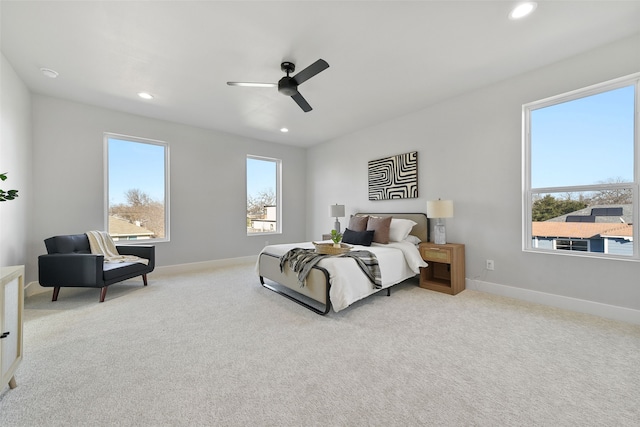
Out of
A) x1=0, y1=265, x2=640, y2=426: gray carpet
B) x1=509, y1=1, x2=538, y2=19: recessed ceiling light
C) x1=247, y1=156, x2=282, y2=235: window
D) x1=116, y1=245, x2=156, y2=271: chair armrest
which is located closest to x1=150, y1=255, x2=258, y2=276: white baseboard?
x1=247, y1=156, x2=282, y2=235: window

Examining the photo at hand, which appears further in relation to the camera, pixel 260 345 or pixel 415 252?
pixel 415 252

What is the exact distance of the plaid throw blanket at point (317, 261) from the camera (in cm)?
272

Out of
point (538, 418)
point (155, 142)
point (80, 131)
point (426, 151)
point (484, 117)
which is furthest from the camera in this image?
point (155, 142)

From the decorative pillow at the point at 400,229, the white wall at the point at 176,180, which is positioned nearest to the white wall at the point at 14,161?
the white wall at the point at 176,180

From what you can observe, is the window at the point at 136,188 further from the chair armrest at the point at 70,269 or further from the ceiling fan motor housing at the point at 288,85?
the ceiling fan motor housing at the point at 288,85

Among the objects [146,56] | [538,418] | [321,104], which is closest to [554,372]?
[538,418]

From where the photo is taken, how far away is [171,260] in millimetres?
4398

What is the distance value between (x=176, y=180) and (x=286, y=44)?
323cm

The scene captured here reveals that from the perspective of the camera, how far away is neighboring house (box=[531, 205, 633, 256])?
2443 mm

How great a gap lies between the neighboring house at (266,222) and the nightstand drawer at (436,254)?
11.4 ft

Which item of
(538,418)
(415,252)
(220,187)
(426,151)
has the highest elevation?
(426,151)

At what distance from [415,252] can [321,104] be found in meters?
2.51

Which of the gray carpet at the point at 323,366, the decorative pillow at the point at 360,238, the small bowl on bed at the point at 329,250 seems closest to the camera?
the gray carpet at the point at 323,366

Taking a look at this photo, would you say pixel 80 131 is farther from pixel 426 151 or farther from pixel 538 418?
pixel 538 418
